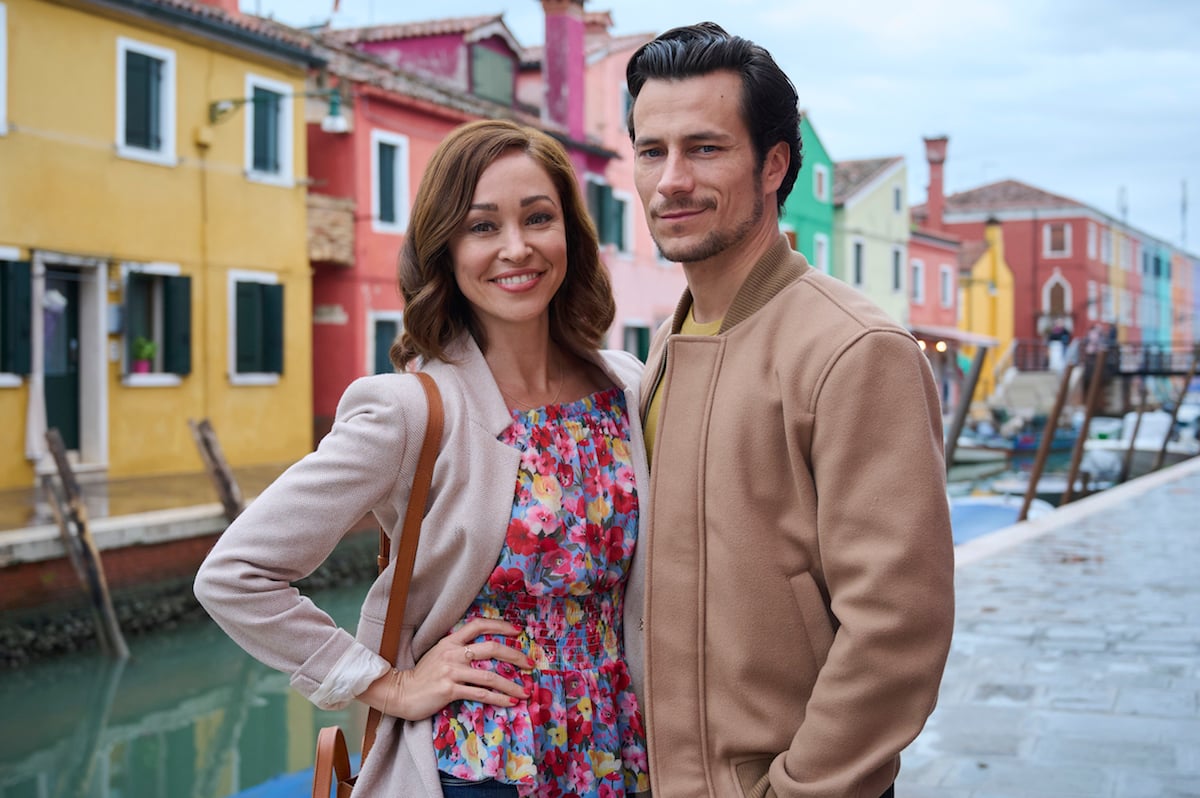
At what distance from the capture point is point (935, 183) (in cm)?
3875

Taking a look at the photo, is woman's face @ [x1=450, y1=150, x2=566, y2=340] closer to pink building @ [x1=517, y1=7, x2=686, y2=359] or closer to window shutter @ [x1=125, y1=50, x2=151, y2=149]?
window shutter @ [x1=125, y1=50, x2=151, y2=149]

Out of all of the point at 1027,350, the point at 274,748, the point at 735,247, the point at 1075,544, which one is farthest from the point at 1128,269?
the point at 735,247

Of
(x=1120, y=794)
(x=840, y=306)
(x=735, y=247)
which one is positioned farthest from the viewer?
(x=1120, y=794)

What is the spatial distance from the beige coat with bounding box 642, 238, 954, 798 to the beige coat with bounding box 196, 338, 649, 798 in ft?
0.65

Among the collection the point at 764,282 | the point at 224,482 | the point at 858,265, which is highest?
the point at 858,265

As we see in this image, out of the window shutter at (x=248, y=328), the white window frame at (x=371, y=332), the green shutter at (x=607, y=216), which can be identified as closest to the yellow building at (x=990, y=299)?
the green shutter at (x=607, y=216)

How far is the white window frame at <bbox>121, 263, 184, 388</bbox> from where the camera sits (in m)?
14.0

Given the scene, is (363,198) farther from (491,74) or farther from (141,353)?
(491,74)

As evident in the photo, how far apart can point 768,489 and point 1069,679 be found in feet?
14.1

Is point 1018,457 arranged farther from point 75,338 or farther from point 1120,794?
point 1120,794

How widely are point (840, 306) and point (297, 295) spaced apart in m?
15.4

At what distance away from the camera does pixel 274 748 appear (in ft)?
29.7

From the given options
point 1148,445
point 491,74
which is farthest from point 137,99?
point 1148,445

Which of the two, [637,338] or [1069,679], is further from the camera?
[637,338]
